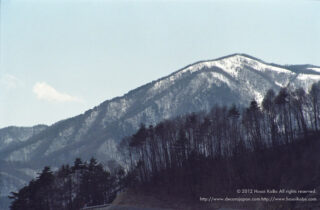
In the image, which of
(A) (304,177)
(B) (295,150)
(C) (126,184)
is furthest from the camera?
(C) (126,184)

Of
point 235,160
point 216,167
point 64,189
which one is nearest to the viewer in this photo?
point 216,167

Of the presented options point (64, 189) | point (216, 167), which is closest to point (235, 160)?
point (216, 167)

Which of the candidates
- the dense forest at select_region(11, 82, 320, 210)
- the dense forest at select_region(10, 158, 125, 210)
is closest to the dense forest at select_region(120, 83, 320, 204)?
the dense forest at select_region(11, 82, 320, 210)

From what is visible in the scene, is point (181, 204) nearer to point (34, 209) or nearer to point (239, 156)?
point (239, 156)

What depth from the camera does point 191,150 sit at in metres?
97.4

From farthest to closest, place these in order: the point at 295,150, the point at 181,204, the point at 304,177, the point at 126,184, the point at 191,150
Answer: the point at 126,184 < the point at 191,150 < the point at 295,150 < the point at 181,204 < the point at 304,177

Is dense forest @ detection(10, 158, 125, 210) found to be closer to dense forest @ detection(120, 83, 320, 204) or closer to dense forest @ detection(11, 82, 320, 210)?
dense forest @ detection(11, 82, 320, 210)

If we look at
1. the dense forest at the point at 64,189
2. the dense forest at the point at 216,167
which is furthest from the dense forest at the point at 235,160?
the dense forest at the point at 64,189

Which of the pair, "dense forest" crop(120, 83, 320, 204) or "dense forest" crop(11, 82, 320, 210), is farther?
"dense forest" crop(11, 82, 320, 210)

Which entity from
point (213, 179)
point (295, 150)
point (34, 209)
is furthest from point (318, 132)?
point (34, 209)

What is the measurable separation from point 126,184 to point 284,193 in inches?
2082

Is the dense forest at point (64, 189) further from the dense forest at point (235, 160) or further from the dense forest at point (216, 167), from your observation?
the dense forest at point (235, 160)

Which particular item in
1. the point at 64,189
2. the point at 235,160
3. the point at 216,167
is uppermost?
the point at 235,160

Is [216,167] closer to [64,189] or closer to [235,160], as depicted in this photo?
[235,160]
